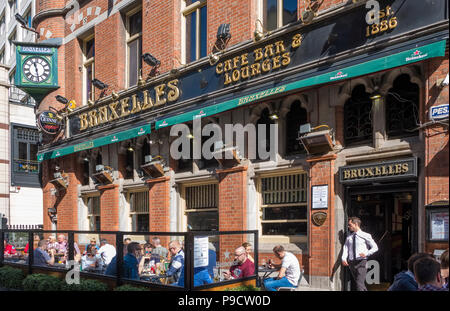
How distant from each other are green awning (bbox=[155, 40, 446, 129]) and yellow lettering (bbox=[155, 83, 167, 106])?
1704 millimetres

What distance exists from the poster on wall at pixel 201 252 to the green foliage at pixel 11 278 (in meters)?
5.33

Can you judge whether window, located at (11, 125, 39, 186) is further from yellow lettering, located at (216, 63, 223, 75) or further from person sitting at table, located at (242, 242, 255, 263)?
person sitting at table, located at (242, 242, 255, 263)

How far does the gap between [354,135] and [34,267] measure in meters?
7.20

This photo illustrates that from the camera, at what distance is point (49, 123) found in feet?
54.6

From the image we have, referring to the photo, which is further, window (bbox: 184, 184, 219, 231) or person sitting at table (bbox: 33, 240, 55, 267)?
window (bbox: 184, 184, 219, 231)

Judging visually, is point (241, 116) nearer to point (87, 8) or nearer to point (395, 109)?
point (395, 109)

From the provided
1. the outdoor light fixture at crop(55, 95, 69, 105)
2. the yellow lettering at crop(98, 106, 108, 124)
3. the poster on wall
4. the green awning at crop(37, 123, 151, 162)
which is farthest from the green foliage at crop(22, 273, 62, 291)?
the outdoor light fixture at crop(55, 95, 69, 105)

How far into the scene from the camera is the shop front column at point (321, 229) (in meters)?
8.22

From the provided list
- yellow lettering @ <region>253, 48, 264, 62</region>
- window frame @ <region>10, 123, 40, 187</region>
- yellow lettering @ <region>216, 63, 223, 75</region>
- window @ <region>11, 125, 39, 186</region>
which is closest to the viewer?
yellow lettering @ <region>253, 48, 264, 62</region>

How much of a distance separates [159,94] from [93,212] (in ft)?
18.9

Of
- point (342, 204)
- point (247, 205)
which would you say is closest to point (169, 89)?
point (247, 205)

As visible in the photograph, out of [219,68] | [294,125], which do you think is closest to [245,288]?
[294,125]

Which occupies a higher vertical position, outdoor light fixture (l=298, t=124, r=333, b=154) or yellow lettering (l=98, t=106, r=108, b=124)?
yellow lettering (l=98, t=106, r=108, b=124)

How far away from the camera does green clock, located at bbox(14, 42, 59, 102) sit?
641 inches
